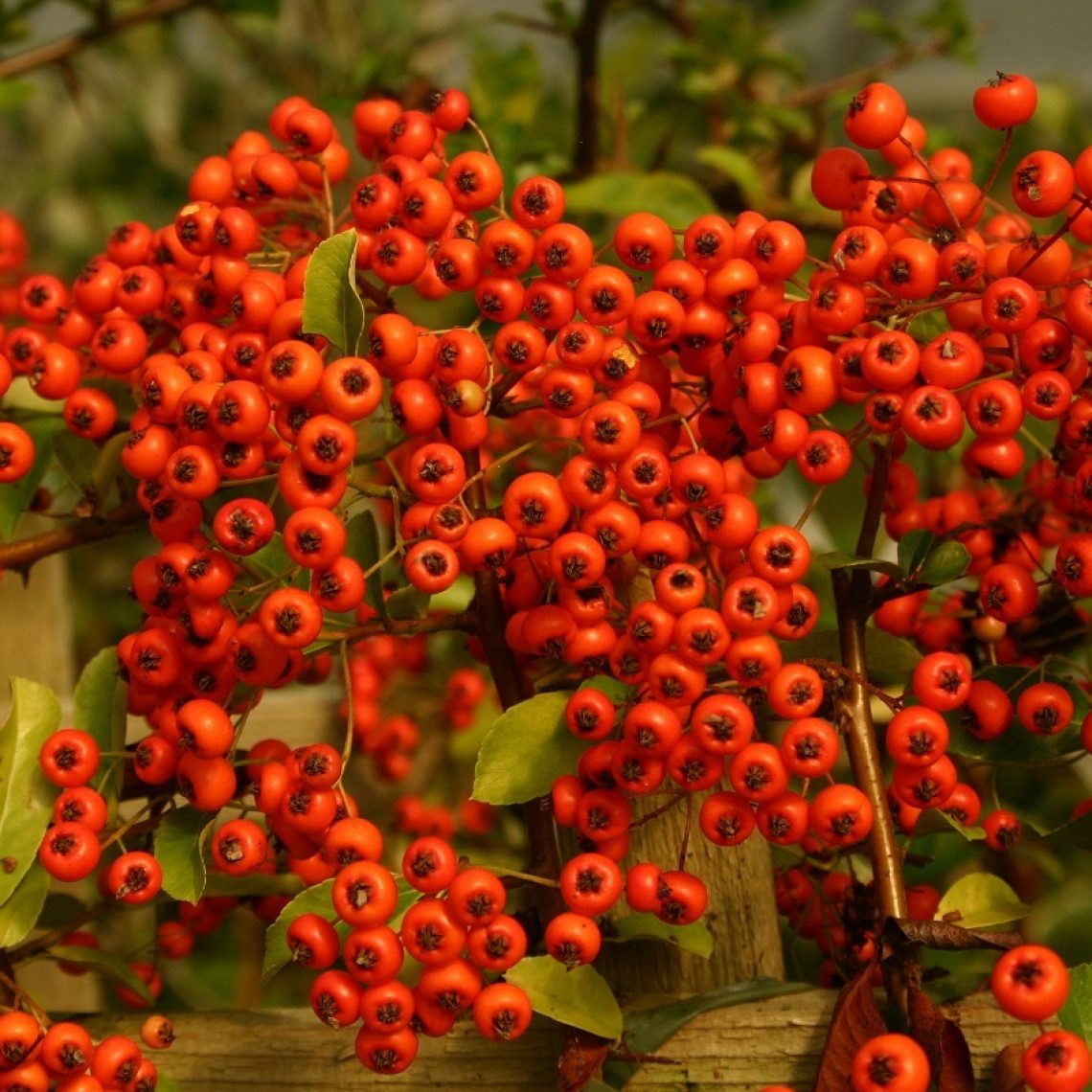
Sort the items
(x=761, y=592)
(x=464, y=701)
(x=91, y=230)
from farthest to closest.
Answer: (x=91, y=230) < (x=464, y=701) < (x=761, y=592)

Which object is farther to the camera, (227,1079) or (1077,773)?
(1077,773)

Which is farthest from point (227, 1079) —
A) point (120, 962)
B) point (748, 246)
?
point (748, 246)

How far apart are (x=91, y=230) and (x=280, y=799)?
6.90 feet

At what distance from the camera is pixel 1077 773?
1.25 meters

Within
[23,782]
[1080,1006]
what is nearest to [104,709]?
[23,782]

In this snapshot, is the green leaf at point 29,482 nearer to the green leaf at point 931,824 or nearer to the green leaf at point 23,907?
the green leaf at point 23,907

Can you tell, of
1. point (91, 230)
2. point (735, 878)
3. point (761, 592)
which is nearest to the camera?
point (761, 592)

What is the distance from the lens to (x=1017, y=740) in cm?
72

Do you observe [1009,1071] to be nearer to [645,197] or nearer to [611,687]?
[611,687]

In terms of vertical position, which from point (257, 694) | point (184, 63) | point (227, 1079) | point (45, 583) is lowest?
point (227, 1079)

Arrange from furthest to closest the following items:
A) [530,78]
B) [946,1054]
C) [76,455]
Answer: [530,78] → [76,455] → [946,1054]

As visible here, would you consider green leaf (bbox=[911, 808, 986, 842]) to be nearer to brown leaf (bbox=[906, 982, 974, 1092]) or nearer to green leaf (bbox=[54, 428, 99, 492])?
brown leaf (bbox=[906, 982, 974, 1092])

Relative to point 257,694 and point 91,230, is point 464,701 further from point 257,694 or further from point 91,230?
point 91,230

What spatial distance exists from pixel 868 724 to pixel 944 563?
0.09 m
